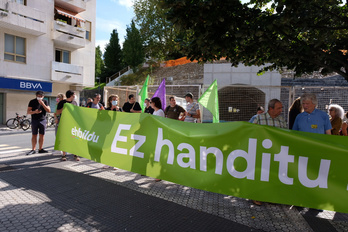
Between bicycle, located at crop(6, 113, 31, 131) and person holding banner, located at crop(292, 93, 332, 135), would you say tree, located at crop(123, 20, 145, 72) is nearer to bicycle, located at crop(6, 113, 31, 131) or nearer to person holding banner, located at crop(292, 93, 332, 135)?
bicycle, located at crop(6, 113, 31, 131)

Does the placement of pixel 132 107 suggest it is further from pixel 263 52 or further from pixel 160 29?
pixel 160 29

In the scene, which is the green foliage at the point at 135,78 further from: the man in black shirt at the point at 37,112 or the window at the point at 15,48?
the man in black shirt at the point at 37,112

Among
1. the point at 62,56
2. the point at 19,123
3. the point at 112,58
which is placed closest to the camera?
the point at 19,123

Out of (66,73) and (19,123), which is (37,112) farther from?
(66,73)

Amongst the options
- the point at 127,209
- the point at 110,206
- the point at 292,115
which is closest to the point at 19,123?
the point at 110,206

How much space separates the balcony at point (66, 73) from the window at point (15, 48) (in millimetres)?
2499

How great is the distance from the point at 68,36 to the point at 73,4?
3281 mm

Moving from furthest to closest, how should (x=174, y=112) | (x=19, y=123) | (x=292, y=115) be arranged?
(x=19, y=123)
(x=174, y=112)
(x=292, y=115)

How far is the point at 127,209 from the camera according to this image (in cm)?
386

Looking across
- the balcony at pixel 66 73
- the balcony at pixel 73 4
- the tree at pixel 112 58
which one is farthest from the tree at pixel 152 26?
the balcony at pixel 66 73

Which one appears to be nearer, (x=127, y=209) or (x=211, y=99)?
(x=127, y=209)

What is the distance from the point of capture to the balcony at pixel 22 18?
59.1 ft

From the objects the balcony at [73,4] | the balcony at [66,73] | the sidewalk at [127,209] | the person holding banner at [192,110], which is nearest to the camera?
the sidewalk at [127,209]

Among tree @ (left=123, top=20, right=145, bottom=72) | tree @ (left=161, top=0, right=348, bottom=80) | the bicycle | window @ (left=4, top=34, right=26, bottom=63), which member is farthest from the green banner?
tree @ (left=123, top=20, right=145, bottom=72)
